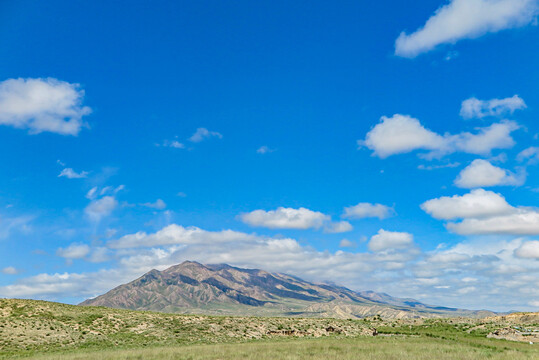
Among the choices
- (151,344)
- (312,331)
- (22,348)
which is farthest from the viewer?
(312,331)

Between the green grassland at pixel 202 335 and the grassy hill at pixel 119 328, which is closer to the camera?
the green grassland at pixel 202 335

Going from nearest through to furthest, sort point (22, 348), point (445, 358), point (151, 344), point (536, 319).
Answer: point (445, 358) → point (22, 348) → point (151, 344) → point (536, 319)

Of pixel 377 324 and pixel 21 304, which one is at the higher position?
pixel 21 304

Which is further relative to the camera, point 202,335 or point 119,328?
point 119,328

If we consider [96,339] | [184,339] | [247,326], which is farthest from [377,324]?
[96,339]

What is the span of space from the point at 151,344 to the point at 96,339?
30.4 feet

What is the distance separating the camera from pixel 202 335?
2562 inches

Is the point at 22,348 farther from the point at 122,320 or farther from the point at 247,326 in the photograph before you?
the point at 247,326

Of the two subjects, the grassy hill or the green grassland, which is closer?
the green grassland

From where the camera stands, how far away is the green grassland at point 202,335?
43.2 m

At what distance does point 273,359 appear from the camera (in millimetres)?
33031

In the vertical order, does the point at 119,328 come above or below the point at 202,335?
above

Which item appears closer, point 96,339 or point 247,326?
point 96,339

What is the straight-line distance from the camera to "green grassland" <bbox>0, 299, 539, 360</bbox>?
142 ft
